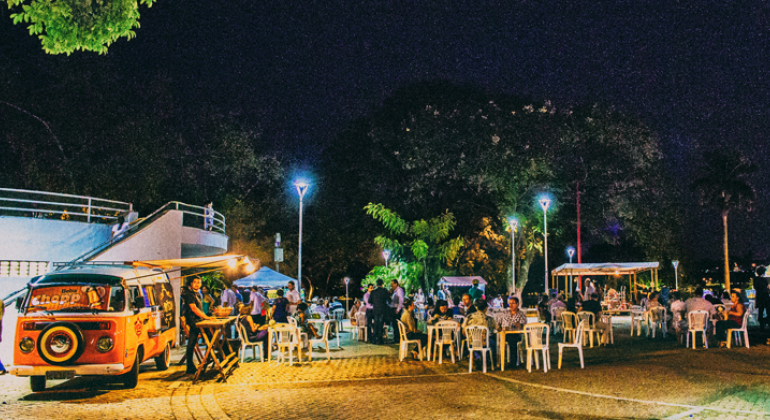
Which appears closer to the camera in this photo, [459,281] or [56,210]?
[56,210]

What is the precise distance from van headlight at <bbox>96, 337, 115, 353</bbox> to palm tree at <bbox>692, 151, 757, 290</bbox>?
6352cm

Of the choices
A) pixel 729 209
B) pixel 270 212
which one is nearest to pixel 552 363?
pixel 270 212

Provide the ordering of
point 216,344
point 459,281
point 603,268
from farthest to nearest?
point 459,281 → point 603,268 → point 216,344

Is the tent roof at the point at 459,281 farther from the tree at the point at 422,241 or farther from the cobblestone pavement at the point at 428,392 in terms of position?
the cobblestone pavement at the point at 428,392

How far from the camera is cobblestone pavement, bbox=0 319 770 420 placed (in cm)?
866

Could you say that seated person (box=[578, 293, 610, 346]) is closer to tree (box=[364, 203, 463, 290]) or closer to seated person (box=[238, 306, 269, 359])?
seated person (box=[238, 306, 269, 359])

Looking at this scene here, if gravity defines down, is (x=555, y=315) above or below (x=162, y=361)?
above

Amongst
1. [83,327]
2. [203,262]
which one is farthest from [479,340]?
[83,327]

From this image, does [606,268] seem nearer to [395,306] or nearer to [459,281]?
[459,281]

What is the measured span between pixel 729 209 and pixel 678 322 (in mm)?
54884

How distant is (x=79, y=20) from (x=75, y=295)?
13.5ft

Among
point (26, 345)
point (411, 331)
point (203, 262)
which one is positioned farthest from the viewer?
point (411, 331)

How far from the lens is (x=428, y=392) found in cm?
1020

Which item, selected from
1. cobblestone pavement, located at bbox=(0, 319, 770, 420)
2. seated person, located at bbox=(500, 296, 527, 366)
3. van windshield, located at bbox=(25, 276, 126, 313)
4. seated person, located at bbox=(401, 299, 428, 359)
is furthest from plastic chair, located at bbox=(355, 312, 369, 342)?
van windshield, located at bbox=(25, 276, 126, 313)
